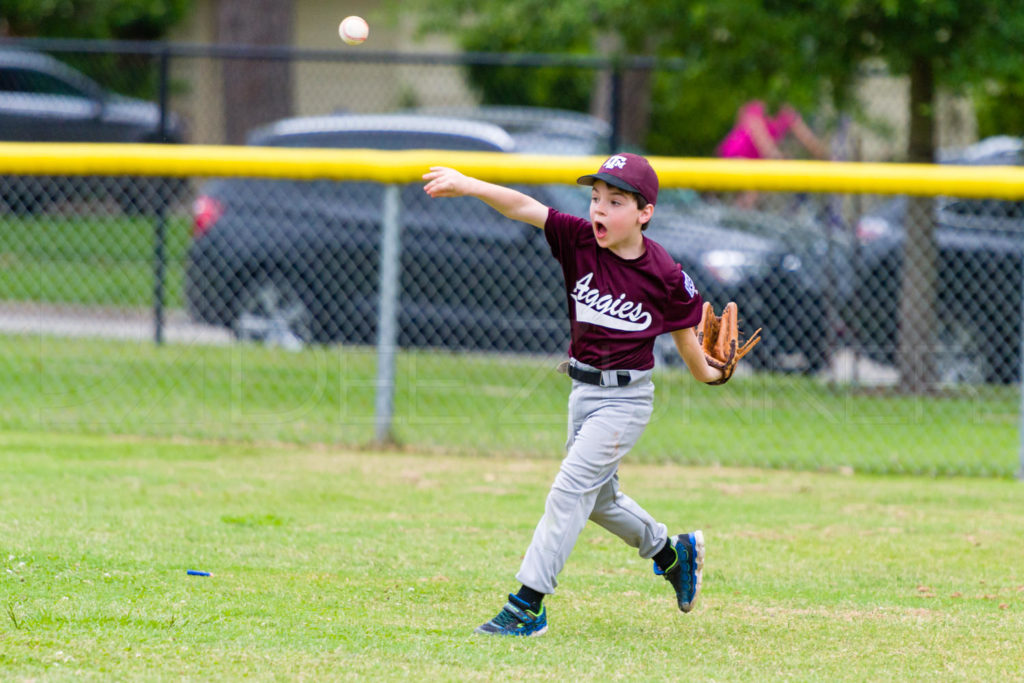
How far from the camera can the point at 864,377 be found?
8422 millimetres

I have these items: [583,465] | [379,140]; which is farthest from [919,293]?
[583,465]

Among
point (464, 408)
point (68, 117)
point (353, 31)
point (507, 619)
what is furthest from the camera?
point (68, 117)

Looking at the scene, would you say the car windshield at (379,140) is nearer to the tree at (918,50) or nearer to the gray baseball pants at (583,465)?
the tree at (918,50)

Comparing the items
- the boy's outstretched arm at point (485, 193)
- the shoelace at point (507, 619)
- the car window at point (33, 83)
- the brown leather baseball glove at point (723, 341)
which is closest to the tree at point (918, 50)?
the brown leather baseball glove at point (723, 341)

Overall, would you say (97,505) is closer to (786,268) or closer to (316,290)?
(316,290)

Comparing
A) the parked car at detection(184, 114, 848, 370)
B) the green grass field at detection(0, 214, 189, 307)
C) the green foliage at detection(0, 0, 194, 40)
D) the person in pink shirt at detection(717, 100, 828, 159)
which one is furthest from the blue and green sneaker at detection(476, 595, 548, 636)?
the green foliage at detection(0, 0, 194, 40)

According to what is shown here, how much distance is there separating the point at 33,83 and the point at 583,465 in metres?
11.4

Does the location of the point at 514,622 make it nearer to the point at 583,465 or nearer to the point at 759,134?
the point at 583,465

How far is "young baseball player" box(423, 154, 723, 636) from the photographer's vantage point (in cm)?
387

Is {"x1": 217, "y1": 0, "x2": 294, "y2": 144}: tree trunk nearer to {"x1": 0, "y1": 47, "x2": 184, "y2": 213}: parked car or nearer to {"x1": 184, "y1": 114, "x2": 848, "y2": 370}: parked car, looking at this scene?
{"x1": 0, "y1": 47, "x2": 184, "y2": 213}: parked car

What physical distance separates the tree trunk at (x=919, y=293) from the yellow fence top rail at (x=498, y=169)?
1.61 meters

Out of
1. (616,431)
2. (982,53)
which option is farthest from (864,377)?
(616,431)

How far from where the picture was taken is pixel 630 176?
3.87 metres

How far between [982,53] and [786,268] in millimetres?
1819
